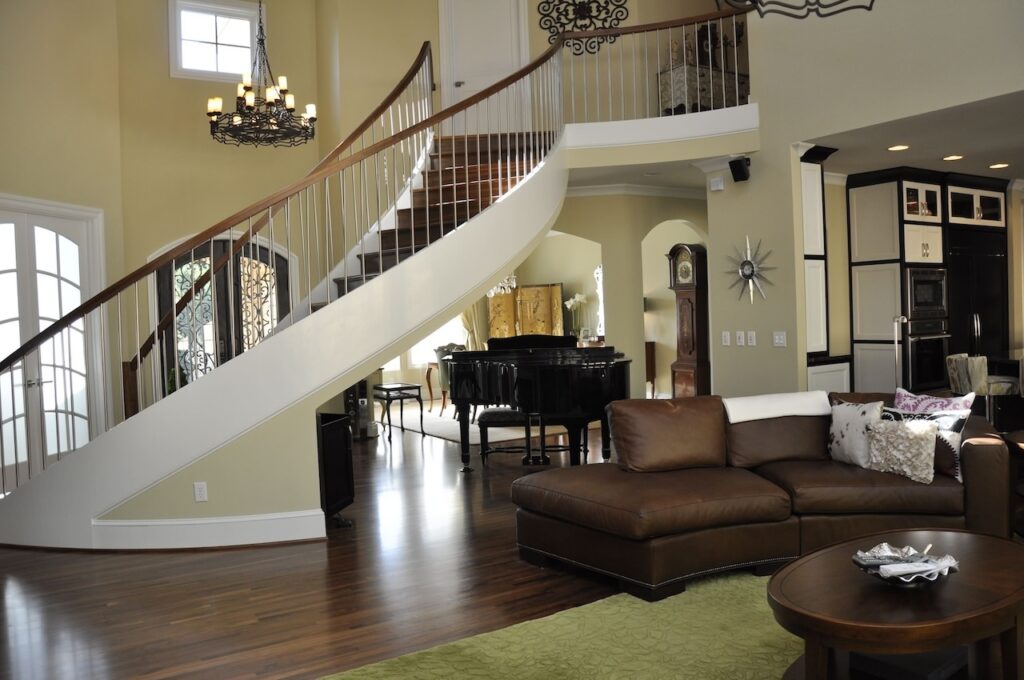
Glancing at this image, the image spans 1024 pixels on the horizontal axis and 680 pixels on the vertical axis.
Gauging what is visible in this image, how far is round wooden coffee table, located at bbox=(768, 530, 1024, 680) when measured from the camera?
2436 millimetres

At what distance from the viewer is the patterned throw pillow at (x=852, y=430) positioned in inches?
175

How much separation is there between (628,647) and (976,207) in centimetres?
680

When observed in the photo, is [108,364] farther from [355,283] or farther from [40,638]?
[40,638]

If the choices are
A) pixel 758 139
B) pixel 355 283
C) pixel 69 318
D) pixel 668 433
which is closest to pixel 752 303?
pixel 758 139

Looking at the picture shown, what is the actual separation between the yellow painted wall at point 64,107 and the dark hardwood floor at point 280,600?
309cm

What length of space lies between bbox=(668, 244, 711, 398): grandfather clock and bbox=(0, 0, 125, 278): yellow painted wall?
6.21 metres

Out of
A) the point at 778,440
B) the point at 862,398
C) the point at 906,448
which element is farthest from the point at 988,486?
the point at 778,440

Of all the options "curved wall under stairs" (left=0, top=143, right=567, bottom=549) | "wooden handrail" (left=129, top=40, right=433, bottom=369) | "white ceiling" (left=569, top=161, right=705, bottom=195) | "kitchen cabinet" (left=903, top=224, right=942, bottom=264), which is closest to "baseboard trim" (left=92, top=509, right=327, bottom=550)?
"curved wall under stairs" (left=0, top=143, right=567, bottom=549)

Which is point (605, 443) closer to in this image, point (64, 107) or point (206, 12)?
point (64, 107)

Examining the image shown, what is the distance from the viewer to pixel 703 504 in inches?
155

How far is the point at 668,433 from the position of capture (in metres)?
4.49

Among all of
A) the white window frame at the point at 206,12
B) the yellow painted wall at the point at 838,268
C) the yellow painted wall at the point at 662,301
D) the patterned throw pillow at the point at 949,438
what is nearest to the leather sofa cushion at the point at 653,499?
the patterned throw pillow at the point at 949,438

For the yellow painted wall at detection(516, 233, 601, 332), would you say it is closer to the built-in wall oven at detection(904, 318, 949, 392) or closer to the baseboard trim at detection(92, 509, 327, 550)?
the built-in wall oven at detection(904, 318, 949, 392)

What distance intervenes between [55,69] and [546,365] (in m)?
4.73
